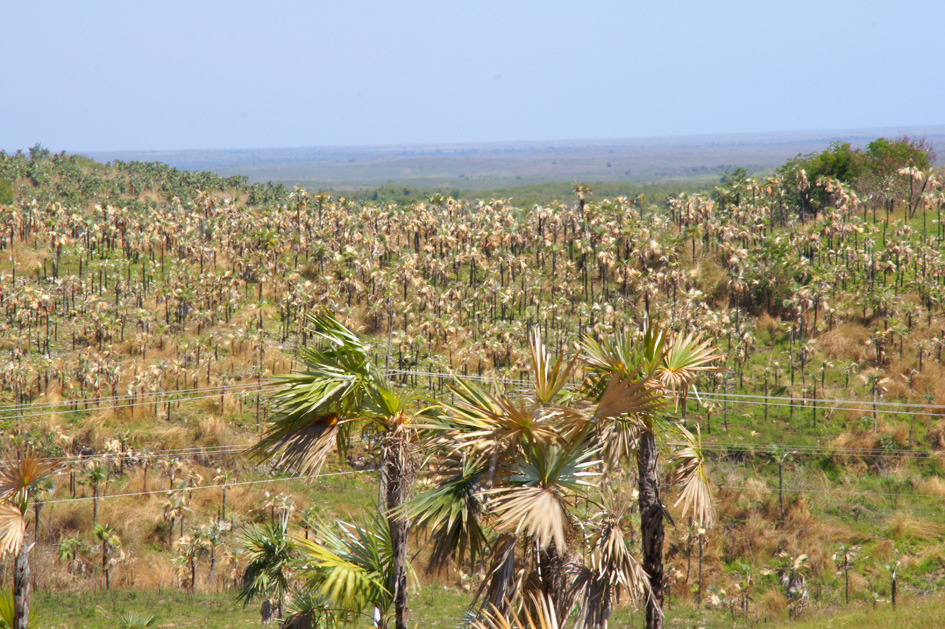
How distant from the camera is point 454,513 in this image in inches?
317

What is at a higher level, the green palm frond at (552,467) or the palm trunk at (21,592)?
the green palm frond at (552,467)

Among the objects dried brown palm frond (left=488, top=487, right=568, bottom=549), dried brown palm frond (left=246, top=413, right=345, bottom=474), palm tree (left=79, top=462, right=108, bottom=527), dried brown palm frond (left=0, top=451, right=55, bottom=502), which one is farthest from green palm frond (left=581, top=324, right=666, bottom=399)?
palm tree (left=79, top=462, right=108, bottom=527)

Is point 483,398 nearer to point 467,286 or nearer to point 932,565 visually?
point 932,565

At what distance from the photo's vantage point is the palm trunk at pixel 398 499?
938cm

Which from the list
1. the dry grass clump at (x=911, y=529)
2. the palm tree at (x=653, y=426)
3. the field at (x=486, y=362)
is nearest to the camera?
the palm tree at (x=653, y=426)

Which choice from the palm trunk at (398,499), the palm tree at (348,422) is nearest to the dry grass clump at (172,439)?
the palm tree at (348,422)

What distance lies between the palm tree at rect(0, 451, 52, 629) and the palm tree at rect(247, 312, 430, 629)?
3.14 meters

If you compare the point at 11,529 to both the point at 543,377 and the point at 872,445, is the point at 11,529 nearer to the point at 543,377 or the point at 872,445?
the point at 543,377

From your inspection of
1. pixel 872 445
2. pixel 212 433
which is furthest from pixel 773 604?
pixel 212 433

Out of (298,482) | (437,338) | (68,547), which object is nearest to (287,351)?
(437,338)

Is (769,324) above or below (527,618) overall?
below

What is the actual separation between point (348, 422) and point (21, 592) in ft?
16.6

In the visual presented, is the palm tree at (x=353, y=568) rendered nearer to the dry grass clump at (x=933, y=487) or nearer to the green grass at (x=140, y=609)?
the green grass at (x=140, y=609)

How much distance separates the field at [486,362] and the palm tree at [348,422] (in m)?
0.27
